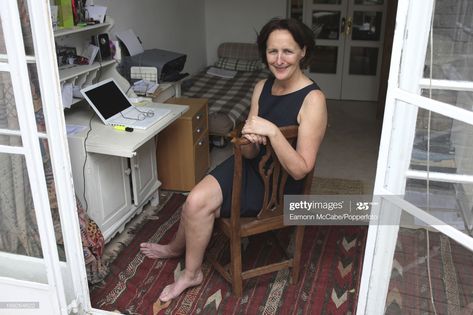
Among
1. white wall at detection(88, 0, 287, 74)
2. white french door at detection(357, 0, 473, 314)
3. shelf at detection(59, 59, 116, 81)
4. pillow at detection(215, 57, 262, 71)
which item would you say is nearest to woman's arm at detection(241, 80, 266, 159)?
white french door at detection(357, 0, 473, 314)

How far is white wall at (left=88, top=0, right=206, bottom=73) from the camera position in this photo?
3.33 m

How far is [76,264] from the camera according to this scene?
1.77 metres

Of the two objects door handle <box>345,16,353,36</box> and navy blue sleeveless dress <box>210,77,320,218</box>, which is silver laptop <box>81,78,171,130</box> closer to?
navy blue sleeveless dress <box>210,77,320,218</box>

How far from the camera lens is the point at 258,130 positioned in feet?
5.68

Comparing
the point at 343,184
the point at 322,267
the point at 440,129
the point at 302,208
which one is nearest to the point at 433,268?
the point at 440,129

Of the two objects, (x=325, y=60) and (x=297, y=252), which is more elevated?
(x=325, y=60)

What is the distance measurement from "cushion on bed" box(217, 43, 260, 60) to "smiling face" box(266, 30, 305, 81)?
135 inches

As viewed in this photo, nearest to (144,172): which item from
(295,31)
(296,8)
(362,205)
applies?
(295,31)

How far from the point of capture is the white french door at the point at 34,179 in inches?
56.7

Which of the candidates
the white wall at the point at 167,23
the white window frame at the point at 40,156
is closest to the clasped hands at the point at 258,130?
the white window frame at the point at 40,156

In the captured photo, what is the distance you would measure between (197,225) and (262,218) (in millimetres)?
289

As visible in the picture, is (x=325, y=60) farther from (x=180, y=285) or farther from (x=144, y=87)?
(x=180, y=285)

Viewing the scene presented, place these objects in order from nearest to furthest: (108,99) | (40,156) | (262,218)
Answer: (40,156) < (262,218) < (108,99)

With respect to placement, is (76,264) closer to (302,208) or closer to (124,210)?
(124,210)
